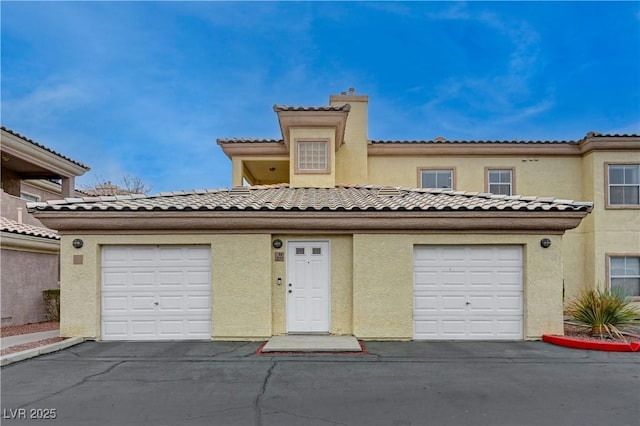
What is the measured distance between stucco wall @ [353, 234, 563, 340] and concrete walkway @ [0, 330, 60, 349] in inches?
310

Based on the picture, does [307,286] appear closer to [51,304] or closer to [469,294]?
[469,294]

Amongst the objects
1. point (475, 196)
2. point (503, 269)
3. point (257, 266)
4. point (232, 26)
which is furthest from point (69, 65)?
point (503, 269)

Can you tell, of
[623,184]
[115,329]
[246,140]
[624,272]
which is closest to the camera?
[115,329]

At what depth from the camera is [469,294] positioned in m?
9.82

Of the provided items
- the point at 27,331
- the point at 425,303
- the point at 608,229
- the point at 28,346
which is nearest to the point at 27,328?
the point at 27,331

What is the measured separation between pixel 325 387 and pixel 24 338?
27.2ft

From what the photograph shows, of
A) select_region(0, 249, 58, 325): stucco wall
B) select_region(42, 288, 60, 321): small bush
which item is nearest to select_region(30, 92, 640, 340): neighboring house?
select_region(0, 249, 58, 325): stucco wall

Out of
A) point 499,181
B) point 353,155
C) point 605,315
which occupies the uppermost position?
point 353,155

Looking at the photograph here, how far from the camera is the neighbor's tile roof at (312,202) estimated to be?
371 inches

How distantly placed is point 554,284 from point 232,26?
15866mm

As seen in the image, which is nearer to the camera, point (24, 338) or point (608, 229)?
point (24, 338)

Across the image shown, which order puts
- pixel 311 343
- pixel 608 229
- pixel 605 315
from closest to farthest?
pixel 311 343 → pixel 605 315 → pixel 608 229

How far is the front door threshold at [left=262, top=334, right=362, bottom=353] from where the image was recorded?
8.46m

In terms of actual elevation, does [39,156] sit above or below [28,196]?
above
